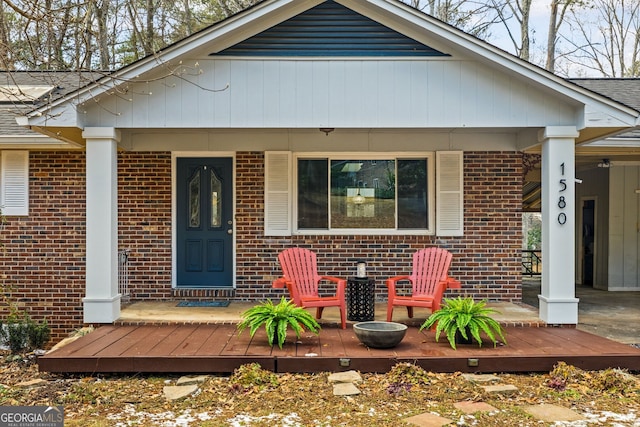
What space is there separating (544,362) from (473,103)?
2651mm

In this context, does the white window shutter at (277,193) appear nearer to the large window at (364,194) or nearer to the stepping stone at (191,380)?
the large window at (364,194)

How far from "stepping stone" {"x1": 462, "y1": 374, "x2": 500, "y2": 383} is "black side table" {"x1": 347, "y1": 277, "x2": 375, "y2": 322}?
1458mm

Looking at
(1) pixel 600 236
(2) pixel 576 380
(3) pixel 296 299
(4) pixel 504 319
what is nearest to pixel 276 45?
(3) pixel 296 299

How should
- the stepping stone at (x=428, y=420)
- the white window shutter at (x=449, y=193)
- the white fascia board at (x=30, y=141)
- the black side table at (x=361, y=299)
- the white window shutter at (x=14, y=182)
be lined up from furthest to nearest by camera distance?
the white window shutter at (x=449, y=193) < the white window shutter at (x=14, y=182) < the white fascia board at (x=30, y=141) < the black side table at (x=361, y=299) < the stepping stone at (x=428, y=420)

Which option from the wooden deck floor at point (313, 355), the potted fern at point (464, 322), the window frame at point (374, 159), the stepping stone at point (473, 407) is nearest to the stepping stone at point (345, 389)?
the wooden deck floor at point (313, 355)

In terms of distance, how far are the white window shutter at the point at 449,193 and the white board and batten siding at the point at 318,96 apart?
1469mm

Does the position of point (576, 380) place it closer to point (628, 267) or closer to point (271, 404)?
point (271, 404)

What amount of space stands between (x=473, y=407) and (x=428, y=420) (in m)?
0.45

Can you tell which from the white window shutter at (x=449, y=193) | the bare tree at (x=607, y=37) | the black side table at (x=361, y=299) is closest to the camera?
the black side table at (x=361, y=299)

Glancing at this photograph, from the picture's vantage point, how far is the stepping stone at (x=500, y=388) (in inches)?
164

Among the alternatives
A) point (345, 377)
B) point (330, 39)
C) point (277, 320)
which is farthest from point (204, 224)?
point (345, 377)

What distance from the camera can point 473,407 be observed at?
12.6 feet

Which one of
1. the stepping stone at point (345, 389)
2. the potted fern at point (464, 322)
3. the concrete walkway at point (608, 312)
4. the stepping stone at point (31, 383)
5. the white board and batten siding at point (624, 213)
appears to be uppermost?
the white board and batten siding at point (624, 213)

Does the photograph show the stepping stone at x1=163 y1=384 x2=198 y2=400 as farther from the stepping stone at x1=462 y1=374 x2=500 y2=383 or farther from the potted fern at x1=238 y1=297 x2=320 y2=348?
the stepping stone at x1=462 y1=374 x2=500 y2=383
